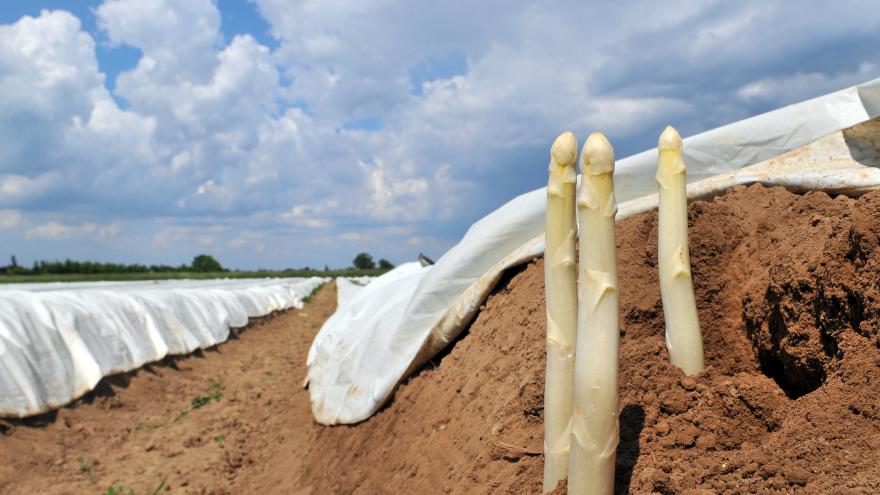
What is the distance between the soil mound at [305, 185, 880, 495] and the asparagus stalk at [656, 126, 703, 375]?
0.11 m

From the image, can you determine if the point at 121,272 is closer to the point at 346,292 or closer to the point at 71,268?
the point at 71,268

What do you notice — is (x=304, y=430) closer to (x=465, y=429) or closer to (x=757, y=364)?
(x=465, y=429)

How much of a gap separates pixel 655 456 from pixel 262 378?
818cm

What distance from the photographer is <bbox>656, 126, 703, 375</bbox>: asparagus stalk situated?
253cm

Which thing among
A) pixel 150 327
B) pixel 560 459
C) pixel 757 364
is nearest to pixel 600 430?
pixel 560 459

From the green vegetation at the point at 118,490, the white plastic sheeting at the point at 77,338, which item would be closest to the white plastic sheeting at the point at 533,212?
the green vegetation at the point at 118,490

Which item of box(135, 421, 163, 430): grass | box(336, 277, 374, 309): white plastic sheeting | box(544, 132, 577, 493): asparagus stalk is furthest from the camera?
box(336, 277, 374, 309): white plastic sheeting

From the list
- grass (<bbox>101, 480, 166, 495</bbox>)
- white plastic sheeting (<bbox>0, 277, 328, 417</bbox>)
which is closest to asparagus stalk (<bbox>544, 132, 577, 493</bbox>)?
grass (<bbox>101, 480, 166, 495</bbox>)

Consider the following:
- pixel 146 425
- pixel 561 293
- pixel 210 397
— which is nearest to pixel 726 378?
pixel 561 293

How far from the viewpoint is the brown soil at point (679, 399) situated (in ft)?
6.77

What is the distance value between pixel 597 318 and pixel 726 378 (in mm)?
881

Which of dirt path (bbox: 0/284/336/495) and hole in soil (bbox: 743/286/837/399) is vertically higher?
hole in soil (bbox: 743/286/837/399)

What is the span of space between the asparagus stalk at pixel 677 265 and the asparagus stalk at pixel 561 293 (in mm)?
531

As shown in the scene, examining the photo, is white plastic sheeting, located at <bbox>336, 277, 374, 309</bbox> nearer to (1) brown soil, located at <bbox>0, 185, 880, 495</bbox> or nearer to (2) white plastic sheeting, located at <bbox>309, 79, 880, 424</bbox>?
(2) white plastic sheeting, located at <bbox>309, 79, 880, 424</bbox>
